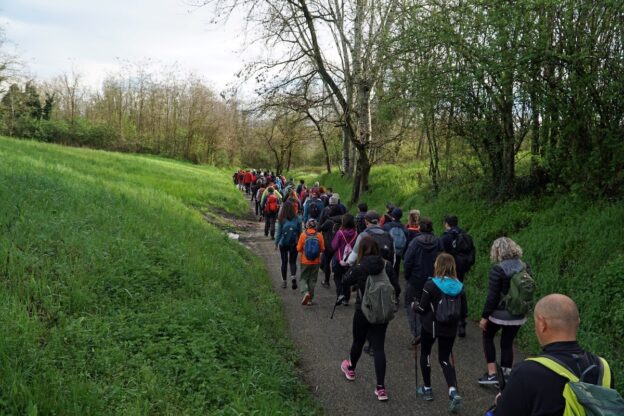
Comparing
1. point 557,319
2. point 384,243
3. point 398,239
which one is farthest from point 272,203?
point 557,319

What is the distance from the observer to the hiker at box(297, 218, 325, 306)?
8164 mm

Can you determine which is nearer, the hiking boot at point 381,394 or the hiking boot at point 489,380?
the hiking boot at point 381,394

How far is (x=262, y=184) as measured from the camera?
22531 mm

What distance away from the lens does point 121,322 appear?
15.7ft

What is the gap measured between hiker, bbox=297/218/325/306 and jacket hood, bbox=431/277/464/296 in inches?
142

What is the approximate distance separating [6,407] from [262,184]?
19.7 meters

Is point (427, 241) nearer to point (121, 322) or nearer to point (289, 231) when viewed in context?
point (289, 231)

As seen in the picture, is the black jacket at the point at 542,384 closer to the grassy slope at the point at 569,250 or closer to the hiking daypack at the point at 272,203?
the grassy slope at the point at 569,250

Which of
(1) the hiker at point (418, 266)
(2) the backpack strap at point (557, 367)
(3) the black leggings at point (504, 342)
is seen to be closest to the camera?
(2) the backpack strap at point (557, 367)

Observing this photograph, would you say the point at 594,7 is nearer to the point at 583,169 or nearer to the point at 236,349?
the point at 583,169

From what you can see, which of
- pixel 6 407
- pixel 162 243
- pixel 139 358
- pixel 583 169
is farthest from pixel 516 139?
pixel 6 407

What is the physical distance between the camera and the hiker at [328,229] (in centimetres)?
957

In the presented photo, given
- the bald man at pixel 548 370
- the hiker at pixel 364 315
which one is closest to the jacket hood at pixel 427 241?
the hiker at pixel 364 315

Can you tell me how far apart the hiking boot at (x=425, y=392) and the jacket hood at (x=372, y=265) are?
153 cm
